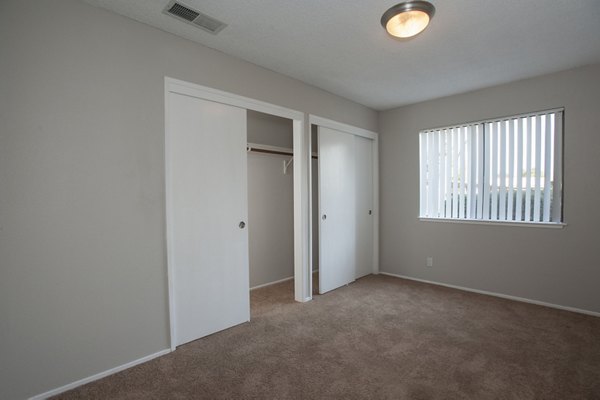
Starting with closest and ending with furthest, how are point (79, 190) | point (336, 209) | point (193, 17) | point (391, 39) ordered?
point (79, 190), point (193, 17), point (391, 39), point (336, 209)

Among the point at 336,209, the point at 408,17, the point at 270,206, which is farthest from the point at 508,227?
the point at 270,206

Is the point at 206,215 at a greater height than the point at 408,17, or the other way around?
the point at 408,17

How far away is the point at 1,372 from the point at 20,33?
200 cm

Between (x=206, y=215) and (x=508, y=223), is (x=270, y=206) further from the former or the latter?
(x=508, y=223)

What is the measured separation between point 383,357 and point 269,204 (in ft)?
8.27

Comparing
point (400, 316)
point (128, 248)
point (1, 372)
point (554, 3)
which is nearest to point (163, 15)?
point (128, 248)

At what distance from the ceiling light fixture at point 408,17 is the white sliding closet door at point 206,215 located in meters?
1.52

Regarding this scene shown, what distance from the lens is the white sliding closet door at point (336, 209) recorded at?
3811mm

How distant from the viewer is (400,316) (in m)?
3.12

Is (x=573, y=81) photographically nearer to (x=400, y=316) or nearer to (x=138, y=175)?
(x=400, y=316)

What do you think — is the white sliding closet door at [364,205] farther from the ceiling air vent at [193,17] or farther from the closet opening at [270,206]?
the ceiling air vent at [193,17]

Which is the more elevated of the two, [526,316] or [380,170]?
[380,170]

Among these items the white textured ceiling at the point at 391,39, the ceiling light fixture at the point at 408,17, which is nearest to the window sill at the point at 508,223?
the white textured ceiling at the point at 391,39

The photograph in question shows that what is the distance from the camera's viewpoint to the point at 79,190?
1999mm
